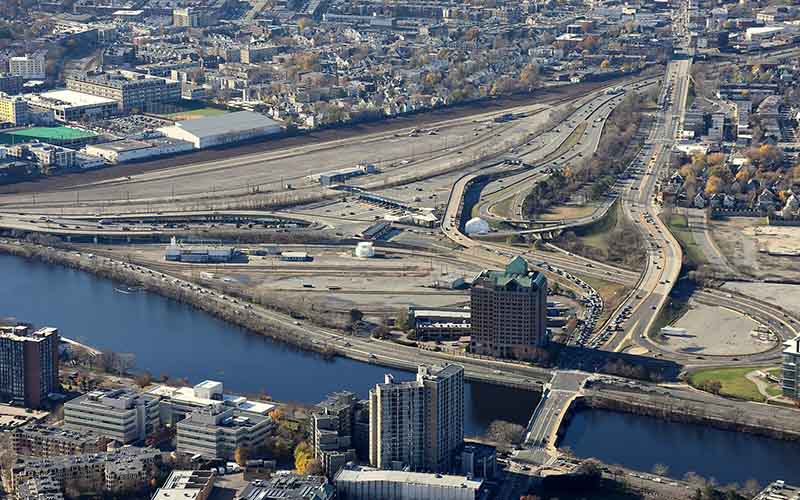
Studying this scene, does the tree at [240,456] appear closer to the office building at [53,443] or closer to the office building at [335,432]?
the office building at [335,432]

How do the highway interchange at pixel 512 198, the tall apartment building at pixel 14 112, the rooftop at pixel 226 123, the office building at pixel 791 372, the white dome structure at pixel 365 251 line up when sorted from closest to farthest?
the office building at pixel 791 372, the highway interchange at pixel 512 198, the white dome structure at pixel 365 251, the rooftop at pixel 226 123, the tall apartment building at pixel 14 112

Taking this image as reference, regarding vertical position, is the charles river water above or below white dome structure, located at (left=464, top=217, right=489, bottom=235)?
below

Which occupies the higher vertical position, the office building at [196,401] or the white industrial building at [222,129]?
the white industrial building at [222,129]

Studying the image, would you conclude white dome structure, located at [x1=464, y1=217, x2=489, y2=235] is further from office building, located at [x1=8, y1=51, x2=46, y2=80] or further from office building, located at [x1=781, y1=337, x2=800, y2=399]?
office building, located at [x1=8, y1=51, x2=46, y2=80]

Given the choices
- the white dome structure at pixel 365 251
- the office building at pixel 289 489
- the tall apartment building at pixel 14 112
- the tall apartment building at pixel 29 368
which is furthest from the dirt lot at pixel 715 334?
the tall apartment building at pixel 14 112

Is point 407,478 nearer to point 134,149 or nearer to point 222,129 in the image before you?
point 134,149

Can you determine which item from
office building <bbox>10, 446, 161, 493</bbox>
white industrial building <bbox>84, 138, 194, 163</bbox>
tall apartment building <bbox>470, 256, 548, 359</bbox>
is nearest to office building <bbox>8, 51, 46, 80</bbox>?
white industrial building <bbox>84, 138, 194, 163</bbox>

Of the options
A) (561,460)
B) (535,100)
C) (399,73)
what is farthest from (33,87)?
(561,460)
